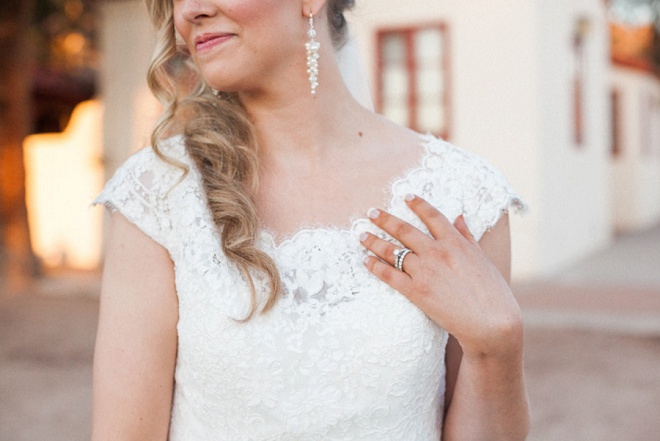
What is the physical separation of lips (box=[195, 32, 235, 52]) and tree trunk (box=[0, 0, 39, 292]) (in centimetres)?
990

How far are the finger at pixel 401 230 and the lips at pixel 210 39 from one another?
517 millimetres

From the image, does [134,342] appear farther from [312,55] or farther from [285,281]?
[312,55]

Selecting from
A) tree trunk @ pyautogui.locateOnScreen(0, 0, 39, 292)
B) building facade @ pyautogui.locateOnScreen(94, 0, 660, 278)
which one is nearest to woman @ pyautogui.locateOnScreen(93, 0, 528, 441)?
building facade @ pyautogui.locateOnScreen(94, 0, 660, 278)

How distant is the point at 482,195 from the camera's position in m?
1.92

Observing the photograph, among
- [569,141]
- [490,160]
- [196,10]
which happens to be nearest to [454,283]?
[196,10]

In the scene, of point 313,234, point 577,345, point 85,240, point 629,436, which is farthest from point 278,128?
point 85,240

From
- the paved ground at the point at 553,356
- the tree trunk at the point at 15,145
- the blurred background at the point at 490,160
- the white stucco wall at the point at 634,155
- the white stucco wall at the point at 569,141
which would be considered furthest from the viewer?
the white stucco wall at the point at 634,155

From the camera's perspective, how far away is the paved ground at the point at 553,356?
513cm

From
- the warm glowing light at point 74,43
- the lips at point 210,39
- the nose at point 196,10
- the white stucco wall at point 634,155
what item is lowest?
the white stucco wall at point 634,155

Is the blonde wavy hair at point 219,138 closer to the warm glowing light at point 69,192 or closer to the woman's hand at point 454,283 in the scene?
the woman's hand at point 454,283

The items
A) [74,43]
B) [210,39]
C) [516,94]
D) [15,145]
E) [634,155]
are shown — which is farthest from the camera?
[74,43]

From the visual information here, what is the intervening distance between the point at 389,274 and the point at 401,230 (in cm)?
11

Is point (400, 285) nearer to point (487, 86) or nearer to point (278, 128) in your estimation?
point (278, 128)

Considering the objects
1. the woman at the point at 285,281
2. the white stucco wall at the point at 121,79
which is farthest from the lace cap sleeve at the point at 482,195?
the white stucco wall at the point at 121,79
